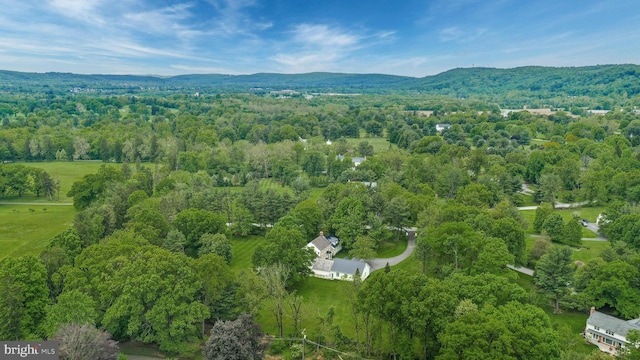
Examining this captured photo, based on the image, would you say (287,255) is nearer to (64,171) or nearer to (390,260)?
(390,260)

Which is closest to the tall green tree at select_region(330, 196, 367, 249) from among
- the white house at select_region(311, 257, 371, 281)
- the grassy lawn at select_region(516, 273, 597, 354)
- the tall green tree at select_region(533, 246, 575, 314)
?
the white house at select_region(311, 257, 371, 281)

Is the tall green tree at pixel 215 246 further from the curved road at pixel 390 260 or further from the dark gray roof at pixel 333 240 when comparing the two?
the curved road at pixel 390 260

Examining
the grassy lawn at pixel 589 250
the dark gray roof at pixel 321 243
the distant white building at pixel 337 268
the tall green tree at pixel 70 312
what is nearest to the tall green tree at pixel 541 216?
the grassy lawn at pixel 589 250

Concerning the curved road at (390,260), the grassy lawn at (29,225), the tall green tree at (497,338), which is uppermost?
the tall green tree at (497,338)

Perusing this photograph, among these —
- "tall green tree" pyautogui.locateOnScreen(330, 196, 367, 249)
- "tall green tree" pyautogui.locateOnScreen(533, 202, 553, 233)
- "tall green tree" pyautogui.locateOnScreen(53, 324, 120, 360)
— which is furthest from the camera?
"tall green tree" pyautogui.locateOnScreen(533, 202, 553, 233)

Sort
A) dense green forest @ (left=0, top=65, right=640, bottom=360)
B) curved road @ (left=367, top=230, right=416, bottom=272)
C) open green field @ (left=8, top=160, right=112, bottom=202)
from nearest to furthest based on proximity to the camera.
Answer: dense green forest @ (left=0, top=65, right=640, bottom=360) → curved road @ (left=367, top=230, right=416, bottom=272) → open green field @ (left=8, top=160, right=112, bottom=202)

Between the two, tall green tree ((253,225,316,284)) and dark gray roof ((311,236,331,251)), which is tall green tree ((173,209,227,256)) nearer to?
tall green tree ((253,225,316,284))
